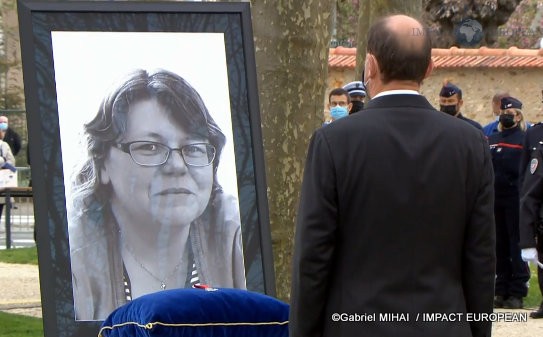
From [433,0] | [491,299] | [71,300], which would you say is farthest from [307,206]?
[433,0]

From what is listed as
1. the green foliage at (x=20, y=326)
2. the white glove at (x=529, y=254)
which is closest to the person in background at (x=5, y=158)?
the green foliage at (x=20, y=326)

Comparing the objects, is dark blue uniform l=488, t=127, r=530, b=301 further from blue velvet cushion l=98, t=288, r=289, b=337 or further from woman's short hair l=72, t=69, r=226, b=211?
blue velvet cushion l=98, t=288, r=289, b=337

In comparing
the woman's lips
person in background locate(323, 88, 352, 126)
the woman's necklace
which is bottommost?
the woman's necklace

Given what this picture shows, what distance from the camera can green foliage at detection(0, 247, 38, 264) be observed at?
1462 centimetres

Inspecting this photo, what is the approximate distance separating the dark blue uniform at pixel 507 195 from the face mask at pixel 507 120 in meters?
0.06

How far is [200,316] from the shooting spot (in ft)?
14.4

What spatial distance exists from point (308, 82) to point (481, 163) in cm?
349

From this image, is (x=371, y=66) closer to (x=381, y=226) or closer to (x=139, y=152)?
(x=381, y=226)

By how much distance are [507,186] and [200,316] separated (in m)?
Answer: 7.91

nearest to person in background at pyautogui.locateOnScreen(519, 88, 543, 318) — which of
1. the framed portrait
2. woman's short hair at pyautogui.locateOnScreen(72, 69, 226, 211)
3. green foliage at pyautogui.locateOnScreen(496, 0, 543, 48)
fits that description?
the framed portrait

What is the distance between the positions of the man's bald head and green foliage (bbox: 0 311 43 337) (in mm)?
5566

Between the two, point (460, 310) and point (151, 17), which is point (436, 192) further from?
point (151, 17)

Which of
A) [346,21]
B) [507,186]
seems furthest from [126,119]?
[346,21]

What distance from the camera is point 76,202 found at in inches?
216
